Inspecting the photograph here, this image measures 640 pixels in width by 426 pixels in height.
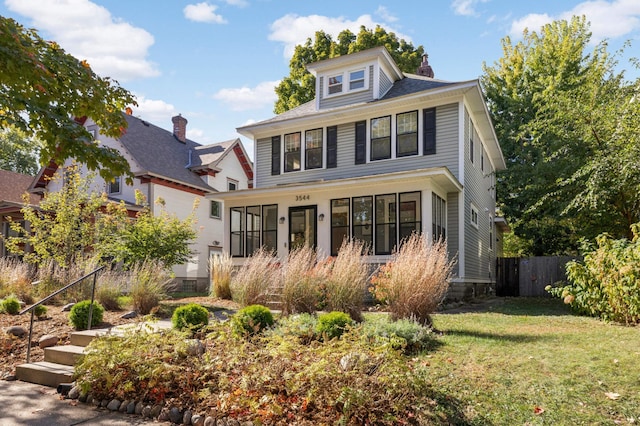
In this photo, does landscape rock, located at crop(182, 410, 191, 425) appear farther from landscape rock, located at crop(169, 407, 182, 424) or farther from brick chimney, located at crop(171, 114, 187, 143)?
brick chimney, located at crop(171, 114, 187, 143)

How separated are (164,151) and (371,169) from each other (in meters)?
11.7

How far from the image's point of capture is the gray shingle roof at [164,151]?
19264 mm

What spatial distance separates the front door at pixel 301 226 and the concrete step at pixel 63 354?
826 cm

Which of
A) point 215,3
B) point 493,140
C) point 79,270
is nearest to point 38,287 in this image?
point 79,270

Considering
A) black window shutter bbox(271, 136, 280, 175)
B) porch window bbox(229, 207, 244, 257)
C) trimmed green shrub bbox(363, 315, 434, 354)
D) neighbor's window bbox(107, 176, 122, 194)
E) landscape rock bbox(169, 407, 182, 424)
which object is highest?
black window shutter bbox(271, 136, 280, 175)

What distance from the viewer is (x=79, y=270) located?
417 inches

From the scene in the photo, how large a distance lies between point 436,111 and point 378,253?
176 inches

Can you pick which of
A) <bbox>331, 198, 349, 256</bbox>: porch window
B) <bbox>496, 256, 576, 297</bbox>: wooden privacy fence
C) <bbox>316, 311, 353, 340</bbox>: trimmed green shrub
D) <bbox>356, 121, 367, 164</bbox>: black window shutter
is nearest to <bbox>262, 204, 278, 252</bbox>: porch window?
<bbox>331, 198, 349, 256</bbox>: porch window

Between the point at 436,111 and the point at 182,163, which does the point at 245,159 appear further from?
the point at 436,111

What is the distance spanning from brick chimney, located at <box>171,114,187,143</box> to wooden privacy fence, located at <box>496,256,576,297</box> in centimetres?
1682

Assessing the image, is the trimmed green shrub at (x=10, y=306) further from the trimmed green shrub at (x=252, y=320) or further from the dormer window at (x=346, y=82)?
the dormer window at (x=346, y=82)

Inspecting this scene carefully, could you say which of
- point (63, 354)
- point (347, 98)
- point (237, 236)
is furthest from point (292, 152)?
point (63, 354)

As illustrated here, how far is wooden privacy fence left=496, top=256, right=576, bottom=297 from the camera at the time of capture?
1683 centimetres

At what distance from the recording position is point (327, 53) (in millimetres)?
24375
